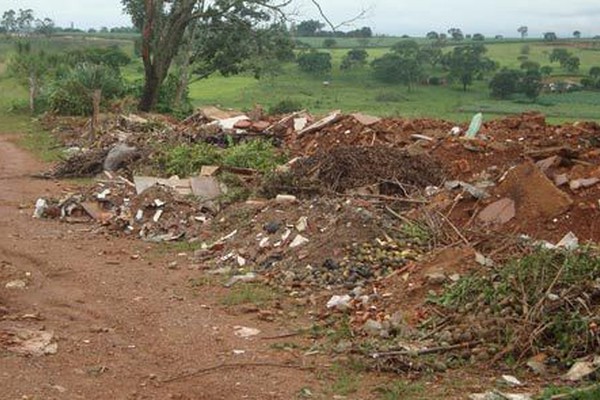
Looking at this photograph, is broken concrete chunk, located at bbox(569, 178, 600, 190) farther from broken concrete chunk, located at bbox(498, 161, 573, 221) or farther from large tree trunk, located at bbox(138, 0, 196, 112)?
large tree trunk, located at bbox(138, 0, 196, 112)

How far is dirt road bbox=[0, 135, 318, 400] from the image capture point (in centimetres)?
471

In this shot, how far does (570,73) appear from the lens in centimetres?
2284

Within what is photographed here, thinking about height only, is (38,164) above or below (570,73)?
below

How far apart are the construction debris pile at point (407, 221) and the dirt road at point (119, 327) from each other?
0.55m

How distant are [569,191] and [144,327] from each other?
14.0 ft

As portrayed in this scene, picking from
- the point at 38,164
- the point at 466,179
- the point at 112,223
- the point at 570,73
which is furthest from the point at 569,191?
the point at 570,73

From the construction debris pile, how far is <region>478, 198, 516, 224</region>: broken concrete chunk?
0.02 meters

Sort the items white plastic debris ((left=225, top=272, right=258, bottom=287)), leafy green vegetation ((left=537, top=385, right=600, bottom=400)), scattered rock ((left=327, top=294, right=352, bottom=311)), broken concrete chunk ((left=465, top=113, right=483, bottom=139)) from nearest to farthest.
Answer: leafy green vegetation ((left=537, top=385, right=600, bottom=400)) → scattered rock ((left=327, top=294, right=352, bottom=311)) → white plastic debris ((left=225, top=272, right=258, bottom=287)) → broken concrete chunk ((left=465, top=113, right=483, bottom=139))

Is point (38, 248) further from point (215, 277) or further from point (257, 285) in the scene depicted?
point (257, 285)

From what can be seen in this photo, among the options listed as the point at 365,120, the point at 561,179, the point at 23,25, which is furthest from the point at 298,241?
the point at 23,25

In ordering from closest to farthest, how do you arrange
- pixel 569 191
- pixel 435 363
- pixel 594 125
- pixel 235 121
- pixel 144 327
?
pixel 435 363 < pixel 144 327 < pixel 569 191 < pixel 594 125 < pixel 235 121

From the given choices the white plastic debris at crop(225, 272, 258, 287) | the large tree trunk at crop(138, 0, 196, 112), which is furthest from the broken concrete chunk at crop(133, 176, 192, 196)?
the large tree trunk at crop(138, 0, 196, 112)

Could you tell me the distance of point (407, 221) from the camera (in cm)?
763

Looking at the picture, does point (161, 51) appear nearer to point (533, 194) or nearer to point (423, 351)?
point (533, 194)
